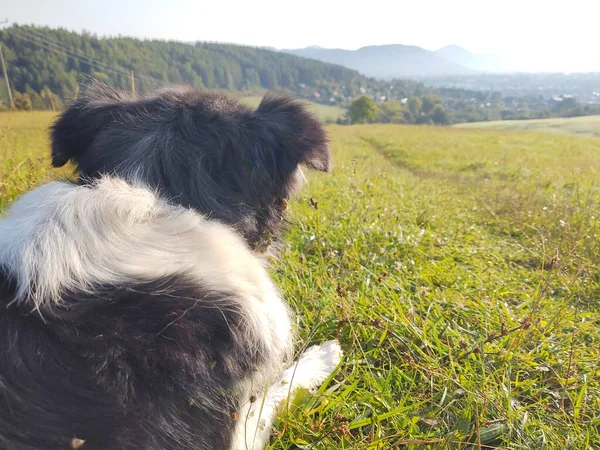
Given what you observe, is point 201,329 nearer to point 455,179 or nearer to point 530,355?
point 530,355

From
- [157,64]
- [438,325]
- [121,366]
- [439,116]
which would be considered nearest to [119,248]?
[121,366]

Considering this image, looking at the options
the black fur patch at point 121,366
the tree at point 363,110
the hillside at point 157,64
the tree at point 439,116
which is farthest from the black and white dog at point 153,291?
the tree at point 439,116

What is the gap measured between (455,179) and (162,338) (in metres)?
10.1

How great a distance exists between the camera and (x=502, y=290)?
3.09m

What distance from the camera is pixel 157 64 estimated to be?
75.9 meters

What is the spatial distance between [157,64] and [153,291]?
84078 millimetres

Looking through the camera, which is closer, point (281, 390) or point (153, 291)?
point (153, 291)

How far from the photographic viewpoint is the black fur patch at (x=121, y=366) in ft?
3.81

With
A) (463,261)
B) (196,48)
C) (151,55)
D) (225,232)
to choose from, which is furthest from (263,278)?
(196,48)

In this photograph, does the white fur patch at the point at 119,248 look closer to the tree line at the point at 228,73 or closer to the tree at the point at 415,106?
the tree line at the point at 228,73

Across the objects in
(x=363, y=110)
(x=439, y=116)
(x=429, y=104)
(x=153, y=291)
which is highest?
(x=153, y=291)

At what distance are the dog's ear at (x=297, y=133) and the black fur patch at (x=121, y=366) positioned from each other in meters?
0.98

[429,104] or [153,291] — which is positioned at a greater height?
[153,291]

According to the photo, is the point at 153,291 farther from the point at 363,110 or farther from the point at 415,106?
the point at 415,106
